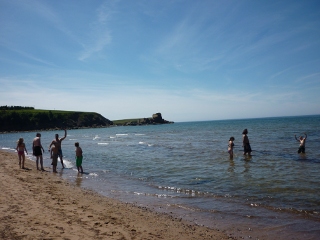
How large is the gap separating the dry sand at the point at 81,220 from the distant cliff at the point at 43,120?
10183 centimetres

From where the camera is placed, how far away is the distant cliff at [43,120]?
110 meters

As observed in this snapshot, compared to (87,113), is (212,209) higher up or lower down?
lower down

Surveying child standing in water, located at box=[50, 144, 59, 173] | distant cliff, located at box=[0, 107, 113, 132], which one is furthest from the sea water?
distant cliff, located at box=[0, 107, 113, 132]

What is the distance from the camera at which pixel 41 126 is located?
120 meters

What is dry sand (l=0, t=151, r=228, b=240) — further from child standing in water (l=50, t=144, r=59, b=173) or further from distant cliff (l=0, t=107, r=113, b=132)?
distant cliff (l=0, t=107, r=113, b=132)

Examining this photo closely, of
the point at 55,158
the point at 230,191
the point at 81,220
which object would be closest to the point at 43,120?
the point at 55,158

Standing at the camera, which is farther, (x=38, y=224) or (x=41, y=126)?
(x=41, y=126)

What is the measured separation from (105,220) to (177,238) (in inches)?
78.0

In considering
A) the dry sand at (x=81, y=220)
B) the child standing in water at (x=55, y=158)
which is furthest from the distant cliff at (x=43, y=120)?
the dry sand at (x=81, y=220)

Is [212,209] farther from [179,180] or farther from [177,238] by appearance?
[179,180]

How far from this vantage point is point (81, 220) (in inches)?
244

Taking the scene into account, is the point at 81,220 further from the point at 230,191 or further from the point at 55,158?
the point at 55,158

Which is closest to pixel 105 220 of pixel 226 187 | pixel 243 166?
pixel 226 187

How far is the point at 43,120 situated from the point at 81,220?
423ft
